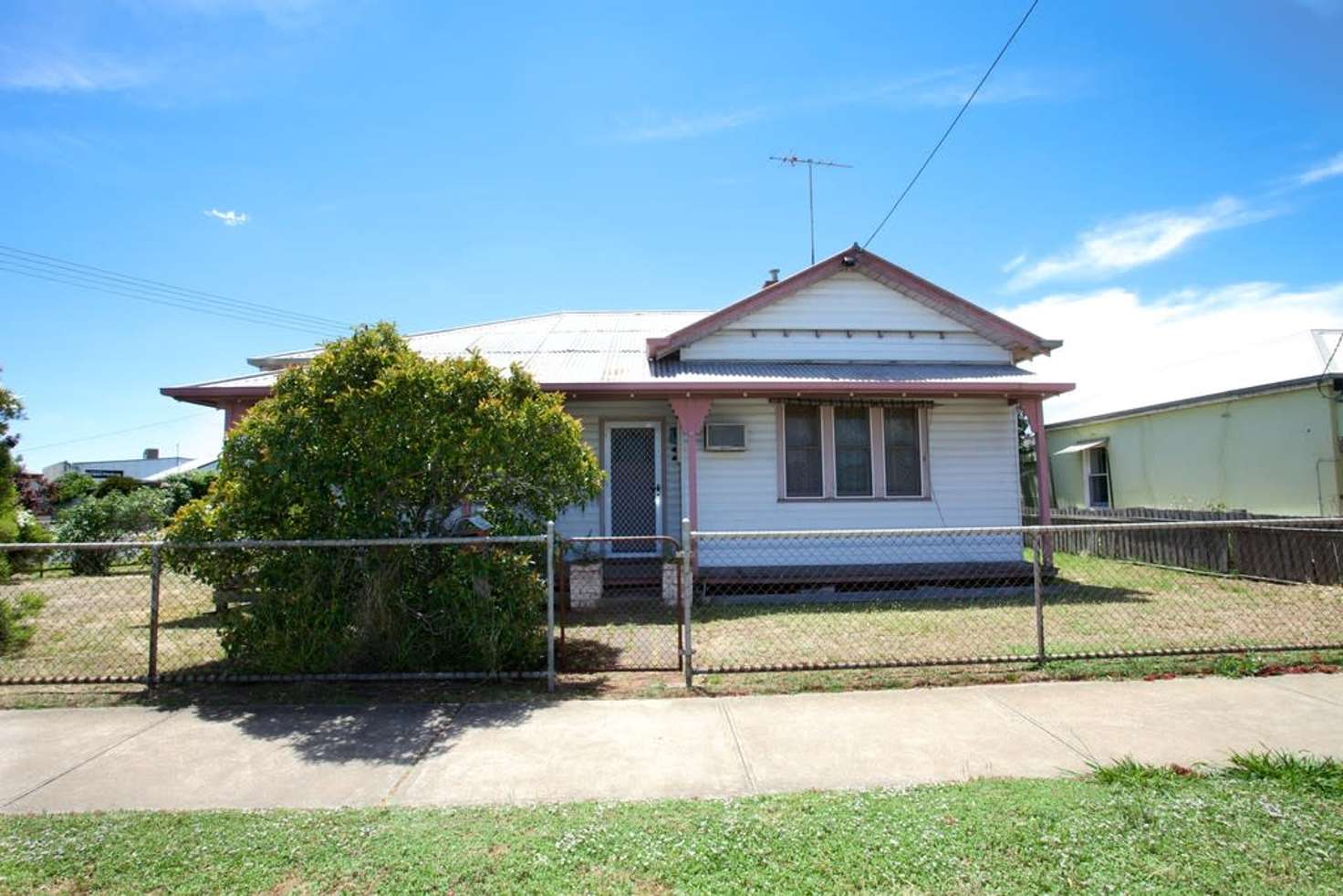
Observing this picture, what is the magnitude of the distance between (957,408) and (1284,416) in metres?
7.37

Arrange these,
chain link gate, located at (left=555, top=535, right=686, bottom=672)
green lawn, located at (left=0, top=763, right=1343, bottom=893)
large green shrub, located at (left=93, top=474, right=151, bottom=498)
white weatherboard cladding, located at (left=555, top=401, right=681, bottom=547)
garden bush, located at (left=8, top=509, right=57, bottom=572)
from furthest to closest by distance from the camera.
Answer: large green shrub, located at (left=93, top=474, right=151, bottom=498)
garden bush, located at (left=8, top=509, right=57, bottom=572)
white weatherboard cladding, located at (left=555, top=401, right=681, bottom=547)
chain link gate, located at (left=555, top=535, right=686, bottom=672)
green lawn, located at (left=0, top=763, right=1343, bottom=893)

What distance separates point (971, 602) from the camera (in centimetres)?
970

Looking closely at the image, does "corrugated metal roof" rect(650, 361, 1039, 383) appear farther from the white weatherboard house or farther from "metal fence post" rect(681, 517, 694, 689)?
"metal fence post" rect(681, 517, 694, 689)

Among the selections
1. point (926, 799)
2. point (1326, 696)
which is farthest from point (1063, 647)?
point (926, 799)

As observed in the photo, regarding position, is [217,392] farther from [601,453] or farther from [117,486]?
[117,486]

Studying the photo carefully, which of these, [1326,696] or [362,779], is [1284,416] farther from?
[362,779]

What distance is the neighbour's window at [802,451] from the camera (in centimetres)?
1096

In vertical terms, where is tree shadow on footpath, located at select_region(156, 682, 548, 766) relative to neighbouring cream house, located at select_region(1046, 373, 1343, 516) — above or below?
below

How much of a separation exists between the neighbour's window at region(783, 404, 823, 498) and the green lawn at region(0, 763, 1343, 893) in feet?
24.0

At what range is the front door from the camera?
11.0 meters

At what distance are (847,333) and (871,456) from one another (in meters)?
2.16

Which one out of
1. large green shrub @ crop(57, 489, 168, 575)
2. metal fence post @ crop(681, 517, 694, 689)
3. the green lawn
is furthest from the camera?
large green shrub @ crop(57, 489, 168, 575)

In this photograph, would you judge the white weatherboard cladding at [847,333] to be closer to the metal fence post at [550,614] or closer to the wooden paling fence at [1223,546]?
the wooden paling fence at [1223,546]

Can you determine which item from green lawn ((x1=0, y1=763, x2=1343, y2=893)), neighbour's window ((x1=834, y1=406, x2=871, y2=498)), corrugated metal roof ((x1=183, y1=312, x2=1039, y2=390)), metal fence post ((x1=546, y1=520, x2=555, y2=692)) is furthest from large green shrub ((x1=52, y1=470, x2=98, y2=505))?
green lawn ((x1=0, y1=763, x2=1343, y2=893))
